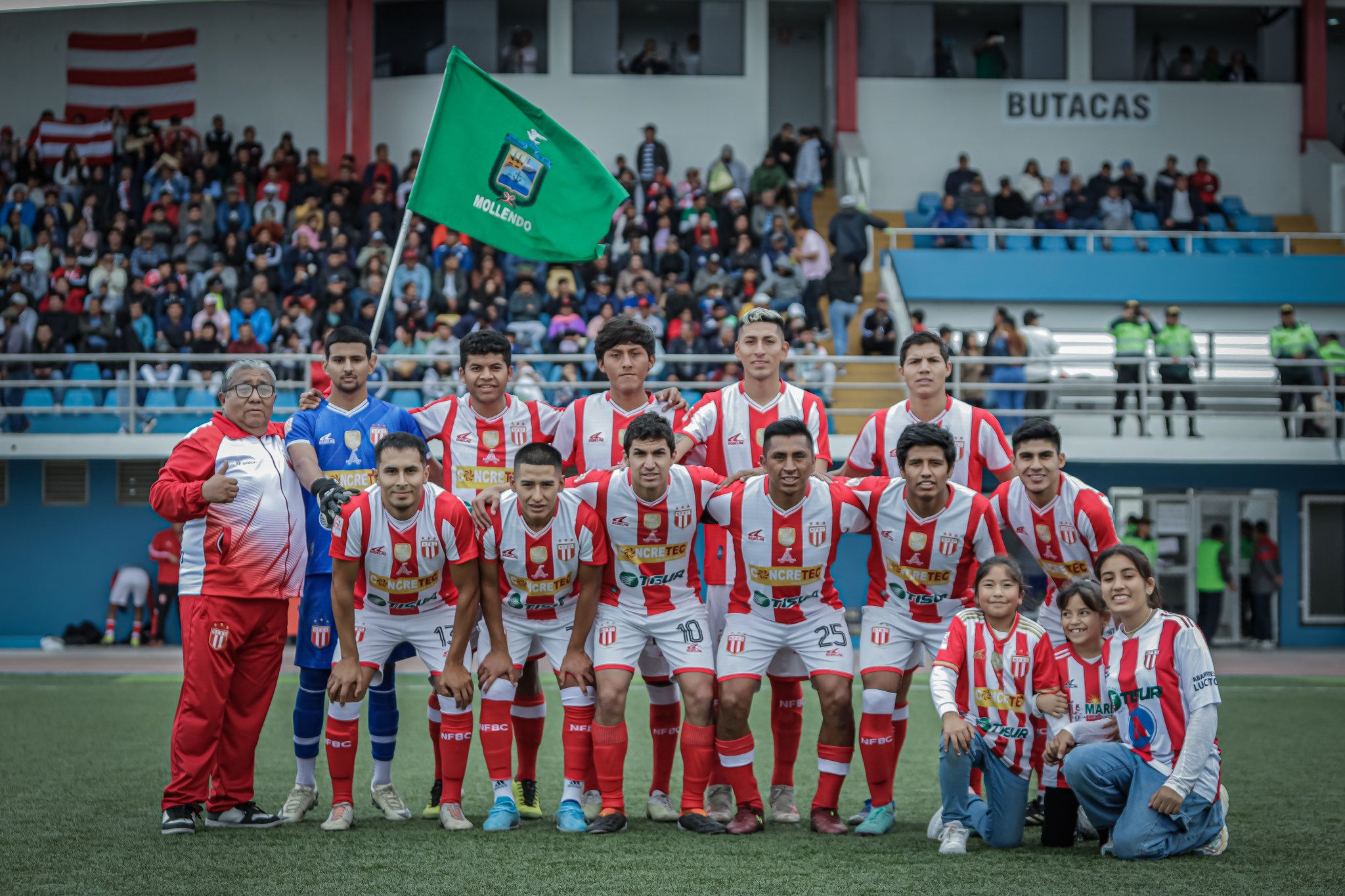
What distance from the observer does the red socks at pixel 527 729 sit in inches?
272

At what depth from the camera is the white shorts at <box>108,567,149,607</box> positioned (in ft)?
60.9

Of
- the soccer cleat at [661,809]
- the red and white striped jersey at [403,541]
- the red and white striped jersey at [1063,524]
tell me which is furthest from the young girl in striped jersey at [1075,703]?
the red and white striped jersey at [403,541]

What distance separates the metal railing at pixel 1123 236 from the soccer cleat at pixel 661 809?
15300 mm

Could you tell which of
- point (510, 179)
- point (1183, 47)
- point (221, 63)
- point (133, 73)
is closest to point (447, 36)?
point (221, 63)

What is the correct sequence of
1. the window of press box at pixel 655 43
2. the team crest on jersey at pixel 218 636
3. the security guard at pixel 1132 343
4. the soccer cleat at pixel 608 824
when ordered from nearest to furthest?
the soccer cleat at pixel 608 824 → the team crest on jersey at pixel 218 636 → the security guard at pixel 1132 343 → the window of press box at pixel 655 43

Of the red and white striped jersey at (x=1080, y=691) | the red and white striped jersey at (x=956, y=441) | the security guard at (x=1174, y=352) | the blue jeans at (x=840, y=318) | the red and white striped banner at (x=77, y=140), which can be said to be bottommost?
the red and white striped jersey at (x=1080, y=691)

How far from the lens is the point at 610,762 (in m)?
6.48

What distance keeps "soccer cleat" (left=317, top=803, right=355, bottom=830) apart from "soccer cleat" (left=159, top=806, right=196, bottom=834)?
0.61 metres

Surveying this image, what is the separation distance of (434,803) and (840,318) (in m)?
13.1

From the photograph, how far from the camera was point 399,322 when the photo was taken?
18.3 meters

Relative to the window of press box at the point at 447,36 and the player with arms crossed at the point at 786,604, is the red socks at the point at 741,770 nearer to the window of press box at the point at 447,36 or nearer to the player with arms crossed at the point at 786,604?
the player with arms crossed at the point at 786,604

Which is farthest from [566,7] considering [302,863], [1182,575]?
[302,863]

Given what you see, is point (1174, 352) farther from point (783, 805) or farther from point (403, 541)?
point (403, 541)

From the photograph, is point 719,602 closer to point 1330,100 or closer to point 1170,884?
point 1170,884
